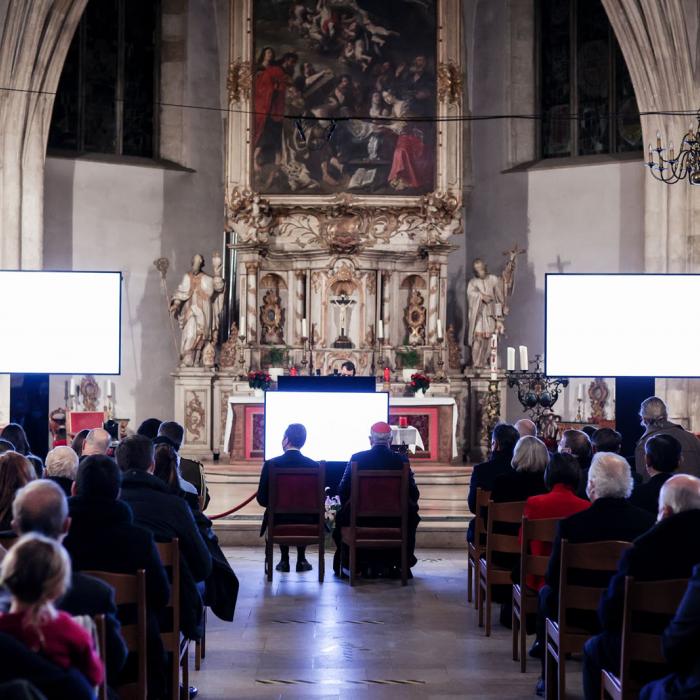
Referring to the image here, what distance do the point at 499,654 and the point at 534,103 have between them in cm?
1327

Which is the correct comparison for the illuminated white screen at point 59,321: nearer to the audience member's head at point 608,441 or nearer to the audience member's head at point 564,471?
the audience member's head at point 608,441

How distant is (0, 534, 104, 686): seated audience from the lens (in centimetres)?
286

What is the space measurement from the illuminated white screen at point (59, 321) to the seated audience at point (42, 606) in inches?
248

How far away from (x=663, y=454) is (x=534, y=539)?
89cm

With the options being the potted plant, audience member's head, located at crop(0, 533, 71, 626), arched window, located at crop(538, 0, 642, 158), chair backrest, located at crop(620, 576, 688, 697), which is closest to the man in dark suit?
chair backrest, located at crop(620, 576, 688, 697)

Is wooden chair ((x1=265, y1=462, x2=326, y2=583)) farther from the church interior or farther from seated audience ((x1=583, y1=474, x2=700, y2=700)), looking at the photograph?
seated audience ((x1=583, y1=474, x2=700, y2=700))

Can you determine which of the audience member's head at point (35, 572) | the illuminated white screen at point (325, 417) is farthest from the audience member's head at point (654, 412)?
the audience member's head at point (35, 572)

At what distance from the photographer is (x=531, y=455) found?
23.5ft

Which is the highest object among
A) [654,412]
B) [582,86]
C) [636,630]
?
[582,86]

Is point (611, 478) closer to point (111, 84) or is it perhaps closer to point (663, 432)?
point (663, 432)

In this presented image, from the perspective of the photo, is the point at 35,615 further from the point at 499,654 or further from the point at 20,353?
the point at 20,353

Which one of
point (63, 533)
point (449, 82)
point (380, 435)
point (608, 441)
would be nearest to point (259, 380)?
point (449, 82)

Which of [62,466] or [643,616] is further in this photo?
[62,466]

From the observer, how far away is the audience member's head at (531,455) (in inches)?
282
